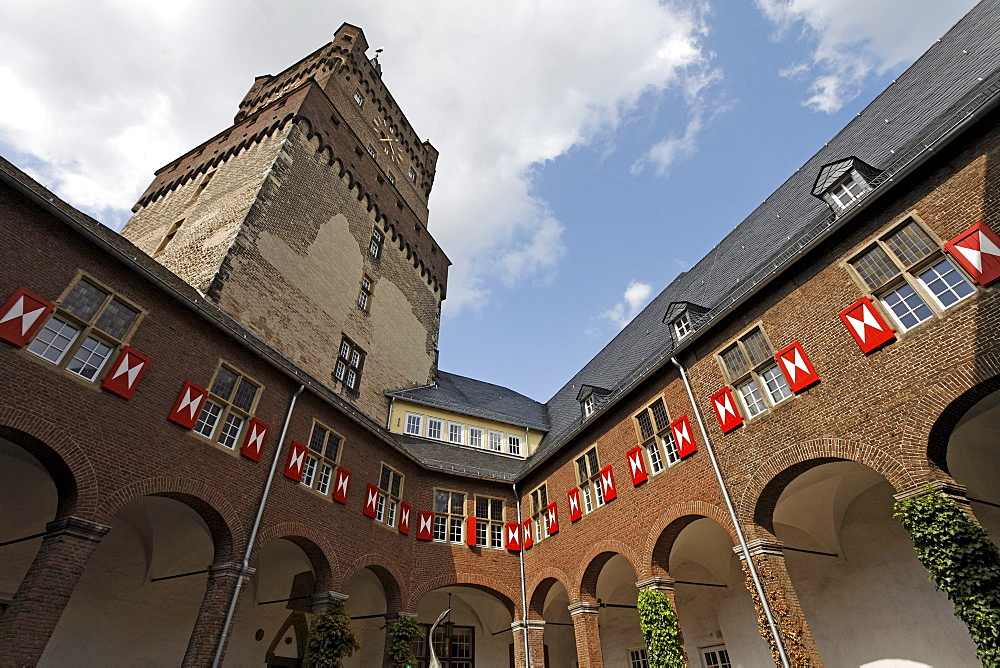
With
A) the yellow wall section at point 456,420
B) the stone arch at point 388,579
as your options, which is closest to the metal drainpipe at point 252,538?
the stone arch at point 388,579

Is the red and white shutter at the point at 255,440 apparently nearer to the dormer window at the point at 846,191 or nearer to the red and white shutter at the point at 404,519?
the red and white shutter at the point at 404,519

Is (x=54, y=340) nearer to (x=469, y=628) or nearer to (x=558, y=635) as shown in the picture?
(x=469, y=628)

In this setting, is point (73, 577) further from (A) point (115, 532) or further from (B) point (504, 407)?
(B) point (504, 407)

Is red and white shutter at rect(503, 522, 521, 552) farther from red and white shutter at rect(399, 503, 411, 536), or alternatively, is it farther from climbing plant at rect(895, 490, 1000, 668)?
climbing plant at rect(895, 490, 1000, 668)

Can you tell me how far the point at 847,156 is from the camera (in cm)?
1323

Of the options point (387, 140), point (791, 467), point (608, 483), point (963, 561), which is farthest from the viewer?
point (387, 140)

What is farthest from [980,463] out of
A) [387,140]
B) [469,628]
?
[387,140]

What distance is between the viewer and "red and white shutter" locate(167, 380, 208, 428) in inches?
405

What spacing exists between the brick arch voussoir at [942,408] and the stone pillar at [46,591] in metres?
13.0

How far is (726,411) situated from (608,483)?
4.27 m

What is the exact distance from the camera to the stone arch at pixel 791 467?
851 centimetres

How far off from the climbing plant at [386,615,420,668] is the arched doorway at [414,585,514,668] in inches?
138

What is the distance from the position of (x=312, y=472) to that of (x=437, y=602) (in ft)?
27.6

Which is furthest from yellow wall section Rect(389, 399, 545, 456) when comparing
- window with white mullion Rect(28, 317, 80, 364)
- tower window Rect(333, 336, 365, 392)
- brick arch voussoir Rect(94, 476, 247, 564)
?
window with white mullion Rect(28, 317, 80, 364)
